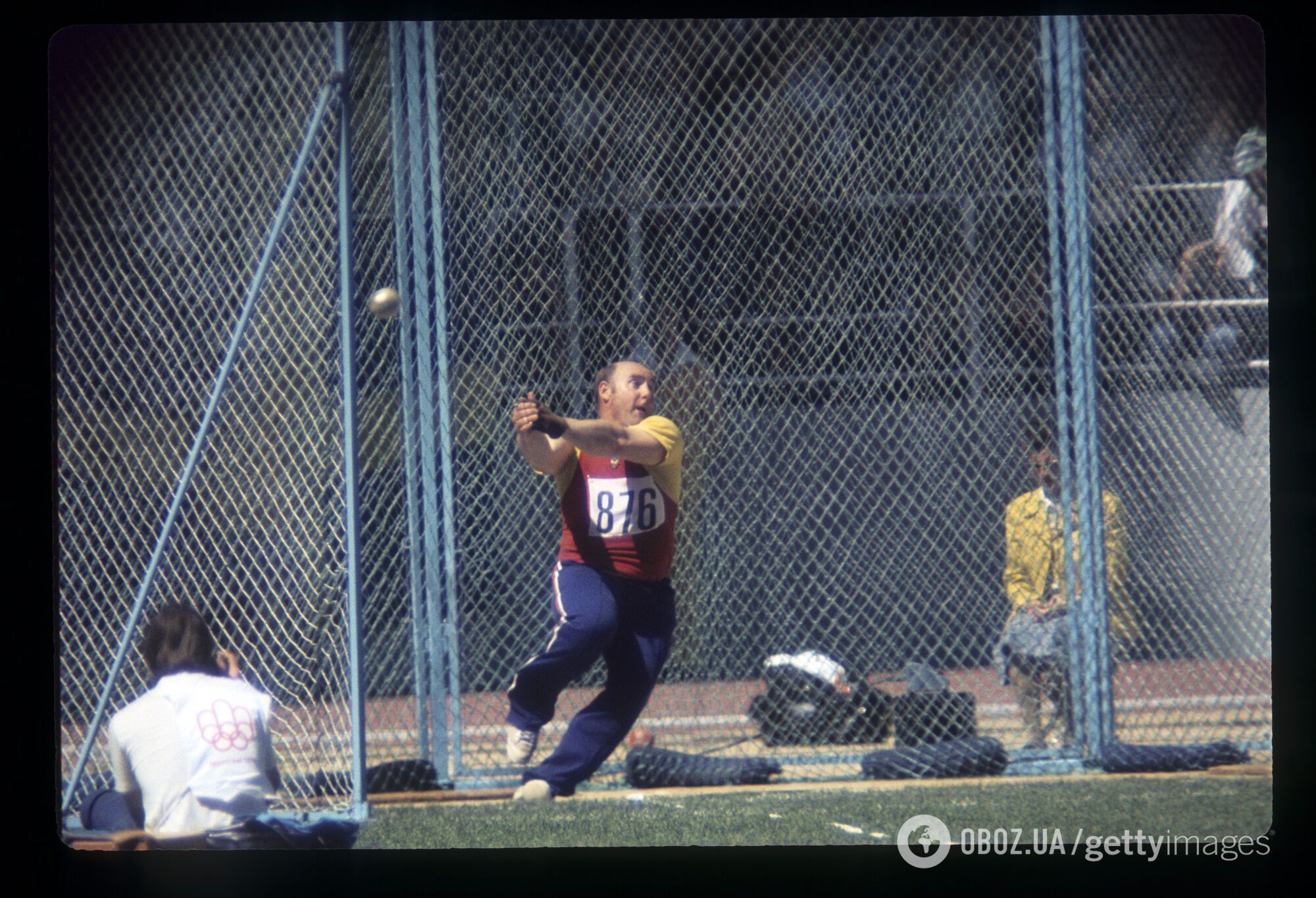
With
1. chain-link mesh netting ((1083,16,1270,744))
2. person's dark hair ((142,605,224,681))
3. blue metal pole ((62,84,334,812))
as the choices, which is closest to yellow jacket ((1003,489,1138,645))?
chain-link mesh netting ((1083,16,1270,744))

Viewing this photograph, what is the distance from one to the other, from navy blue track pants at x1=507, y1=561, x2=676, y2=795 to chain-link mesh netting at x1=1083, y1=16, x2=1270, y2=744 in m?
2.29

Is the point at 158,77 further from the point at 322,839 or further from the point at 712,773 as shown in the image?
the point at 712,773

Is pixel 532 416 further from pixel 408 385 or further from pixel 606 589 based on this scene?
pixel 408 385

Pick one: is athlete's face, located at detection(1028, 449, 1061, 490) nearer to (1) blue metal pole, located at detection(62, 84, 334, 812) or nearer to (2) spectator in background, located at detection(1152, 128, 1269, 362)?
(2) spectator in background, located at detection(1152, 128, 1269, 362)

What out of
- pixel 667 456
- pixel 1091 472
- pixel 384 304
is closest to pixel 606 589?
pixel 667 456

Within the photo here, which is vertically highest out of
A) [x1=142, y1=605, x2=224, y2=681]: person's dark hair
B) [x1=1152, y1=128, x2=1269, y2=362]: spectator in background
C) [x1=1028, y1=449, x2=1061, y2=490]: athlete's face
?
[x1=1152, y1=128, x2=1269, y2=362]: spectator in background

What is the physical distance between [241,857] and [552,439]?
6.18 ft

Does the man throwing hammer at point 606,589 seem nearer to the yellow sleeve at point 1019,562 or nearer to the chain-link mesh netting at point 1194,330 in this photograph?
the yellow sleeve at point 1019,562

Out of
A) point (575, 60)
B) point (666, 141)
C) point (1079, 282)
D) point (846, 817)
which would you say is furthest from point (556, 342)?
point (846, 817)

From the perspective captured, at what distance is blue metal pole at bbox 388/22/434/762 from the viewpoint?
566cm

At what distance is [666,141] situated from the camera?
7113 mm

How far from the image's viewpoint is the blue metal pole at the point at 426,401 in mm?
5711

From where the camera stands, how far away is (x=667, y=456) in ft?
16.7

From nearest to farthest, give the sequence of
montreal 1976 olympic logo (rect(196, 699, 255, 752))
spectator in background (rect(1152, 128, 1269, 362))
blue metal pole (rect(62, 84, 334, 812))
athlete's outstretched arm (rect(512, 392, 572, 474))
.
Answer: montreal 1976 olympic logo (rect(196, 699, 255, 752)) < blue metal pole (rect(62, 84, 334, 812)) < athlete's outstretched arm (rect(512, 392, 572, 474)) < spectator in background (rect(1152, 128, 1269, 362))
